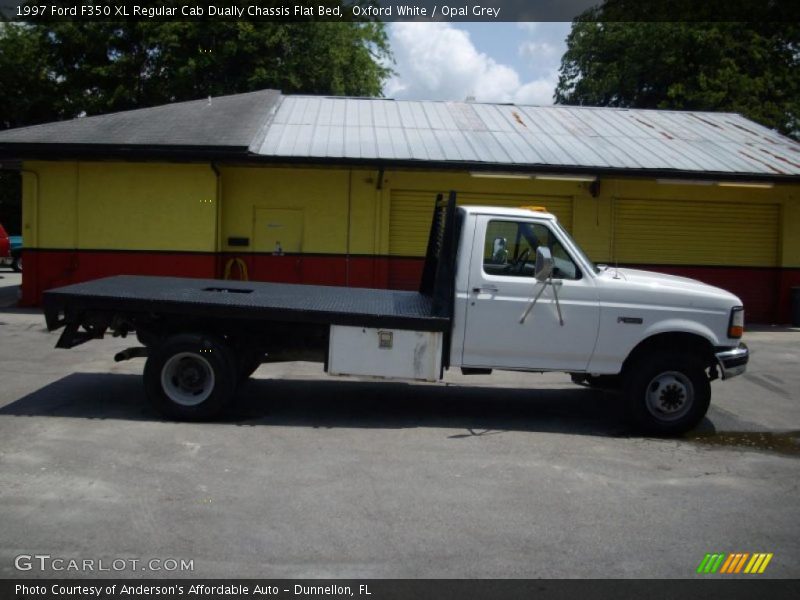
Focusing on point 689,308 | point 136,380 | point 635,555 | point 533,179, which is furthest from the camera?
point 533,179

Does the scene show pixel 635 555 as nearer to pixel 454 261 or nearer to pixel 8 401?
pixel 454 261

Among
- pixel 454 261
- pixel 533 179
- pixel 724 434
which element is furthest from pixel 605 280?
pixel 533 179

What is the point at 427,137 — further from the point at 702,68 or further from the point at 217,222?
the point at 702,68

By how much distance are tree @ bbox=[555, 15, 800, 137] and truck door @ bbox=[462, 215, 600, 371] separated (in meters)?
27.6

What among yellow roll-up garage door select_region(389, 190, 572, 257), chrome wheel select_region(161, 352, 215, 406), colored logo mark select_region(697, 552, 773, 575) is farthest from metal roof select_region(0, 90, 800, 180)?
colored logo mark select_region(697, 552, 773, 575)

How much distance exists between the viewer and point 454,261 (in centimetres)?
794

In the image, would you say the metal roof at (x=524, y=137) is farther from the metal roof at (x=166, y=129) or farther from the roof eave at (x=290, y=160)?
the metal roof at (x=166, y=129)

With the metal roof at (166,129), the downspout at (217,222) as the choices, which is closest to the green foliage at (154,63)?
the metal roof at (166,129)

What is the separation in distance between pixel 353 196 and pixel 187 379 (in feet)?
28.8

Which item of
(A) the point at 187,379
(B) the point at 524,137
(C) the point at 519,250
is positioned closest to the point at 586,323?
(C) the point at 519,250

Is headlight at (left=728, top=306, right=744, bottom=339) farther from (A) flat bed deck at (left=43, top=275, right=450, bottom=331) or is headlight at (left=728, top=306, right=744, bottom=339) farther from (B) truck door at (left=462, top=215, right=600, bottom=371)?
(A) flat bed deck at (left=43, top=275, right=450, bottom=331)

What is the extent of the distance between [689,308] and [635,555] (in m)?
3.57

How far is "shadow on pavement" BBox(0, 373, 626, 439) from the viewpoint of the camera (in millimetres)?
8188

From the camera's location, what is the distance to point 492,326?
7.85m
